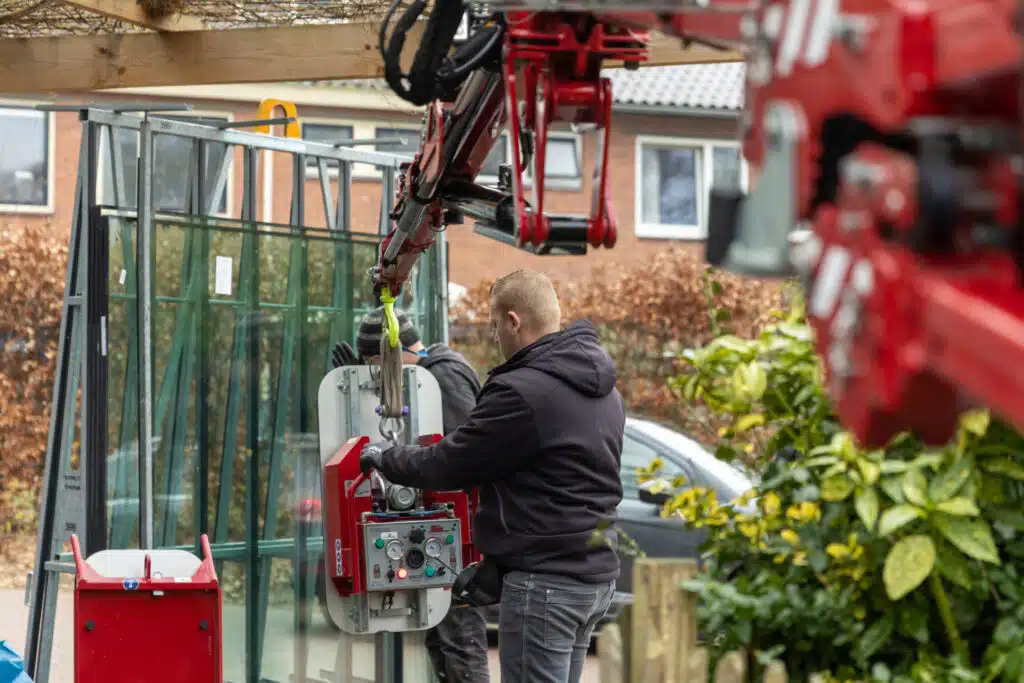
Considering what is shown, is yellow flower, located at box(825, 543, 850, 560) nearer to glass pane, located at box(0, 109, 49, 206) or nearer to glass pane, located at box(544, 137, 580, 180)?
glass pane, located at box(0, 109, 49, 206)

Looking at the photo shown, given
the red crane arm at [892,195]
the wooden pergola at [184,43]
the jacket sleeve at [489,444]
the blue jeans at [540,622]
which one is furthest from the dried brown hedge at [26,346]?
the red crane arm at [892,195]

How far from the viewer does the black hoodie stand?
5.45 m

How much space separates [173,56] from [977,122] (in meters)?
6.25

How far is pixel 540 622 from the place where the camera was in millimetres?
5438

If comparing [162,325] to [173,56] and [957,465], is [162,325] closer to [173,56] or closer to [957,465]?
[173,56]

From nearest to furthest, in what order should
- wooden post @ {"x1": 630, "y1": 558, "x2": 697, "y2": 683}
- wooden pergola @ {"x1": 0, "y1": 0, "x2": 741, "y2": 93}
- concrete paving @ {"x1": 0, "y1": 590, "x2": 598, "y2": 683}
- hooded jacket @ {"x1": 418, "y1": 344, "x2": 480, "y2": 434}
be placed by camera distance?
wooden post @ {"x1": 630, "y1": 558, "x2": 697, "y2": 683} → wooden pergola @ {"x1": 0, "y1": 0, "x2": 741, "y2": 93} → hooded jacket @ {"x1": 418, "y1": 344, "x2": 480, "y2": 434} → concrete paving @ {"x1": 0, "y1": 590, "x2": 598, "y2": 683}

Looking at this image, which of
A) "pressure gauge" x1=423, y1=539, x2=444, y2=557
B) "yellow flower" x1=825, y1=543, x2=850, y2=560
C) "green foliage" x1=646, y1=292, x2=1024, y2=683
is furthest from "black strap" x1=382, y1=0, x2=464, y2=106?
"pressure gauge" x1=423, y1=539, x2=444, y2=557

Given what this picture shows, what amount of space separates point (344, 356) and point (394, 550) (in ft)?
3.92

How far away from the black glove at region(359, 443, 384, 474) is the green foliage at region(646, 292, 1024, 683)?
2.46m

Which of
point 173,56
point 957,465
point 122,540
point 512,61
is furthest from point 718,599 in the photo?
point 173,56

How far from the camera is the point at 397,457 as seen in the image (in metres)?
5.86

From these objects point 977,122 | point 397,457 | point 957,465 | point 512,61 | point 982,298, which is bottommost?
point 397,457

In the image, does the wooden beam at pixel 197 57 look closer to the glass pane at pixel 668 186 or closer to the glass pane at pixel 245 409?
the glass pane at pixel 245 409

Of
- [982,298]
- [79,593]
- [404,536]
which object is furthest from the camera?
[404,536]
